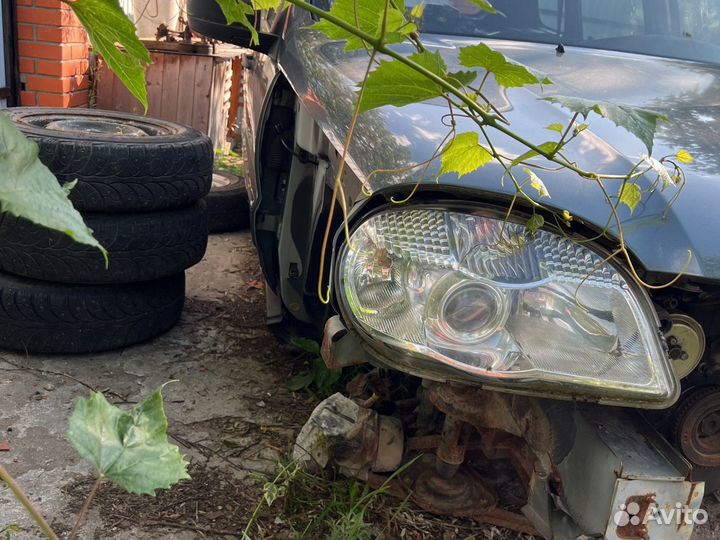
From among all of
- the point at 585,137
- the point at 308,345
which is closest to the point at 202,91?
the point at 308,345

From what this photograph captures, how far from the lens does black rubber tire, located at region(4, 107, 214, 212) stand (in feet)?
8.95

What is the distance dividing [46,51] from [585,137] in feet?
14.6

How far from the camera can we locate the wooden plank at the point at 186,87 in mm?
6219

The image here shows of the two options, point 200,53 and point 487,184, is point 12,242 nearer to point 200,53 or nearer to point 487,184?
point 487,184

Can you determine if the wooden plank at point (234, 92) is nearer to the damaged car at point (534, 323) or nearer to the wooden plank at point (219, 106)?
the wooden plank at point (219, 106)

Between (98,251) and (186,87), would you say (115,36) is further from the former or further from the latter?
(186,87)

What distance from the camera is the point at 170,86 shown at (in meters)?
6.24

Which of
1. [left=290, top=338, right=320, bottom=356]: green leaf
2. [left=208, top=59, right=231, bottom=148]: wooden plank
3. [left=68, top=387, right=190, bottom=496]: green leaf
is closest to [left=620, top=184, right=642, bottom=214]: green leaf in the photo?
[left=68, top=387, right=190, bottom=496]: green leaf

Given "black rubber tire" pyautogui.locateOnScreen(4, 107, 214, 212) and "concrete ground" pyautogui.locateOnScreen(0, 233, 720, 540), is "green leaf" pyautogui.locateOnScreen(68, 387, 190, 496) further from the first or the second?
"black rubber tire" pyautogui.locateOnScreen(4, 107, 214, 212)

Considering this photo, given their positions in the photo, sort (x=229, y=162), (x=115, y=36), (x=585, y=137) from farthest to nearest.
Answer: (x=229, y=162) → (x=585, y=137) → (x=115, y=36)

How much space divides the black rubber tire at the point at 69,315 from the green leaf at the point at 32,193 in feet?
7.85

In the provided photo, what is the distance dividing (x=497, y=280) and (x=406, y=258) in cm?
18

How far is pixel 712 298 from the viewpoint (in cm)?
163

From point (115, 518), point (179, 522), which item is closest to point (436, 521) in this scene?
point (179, 522)
